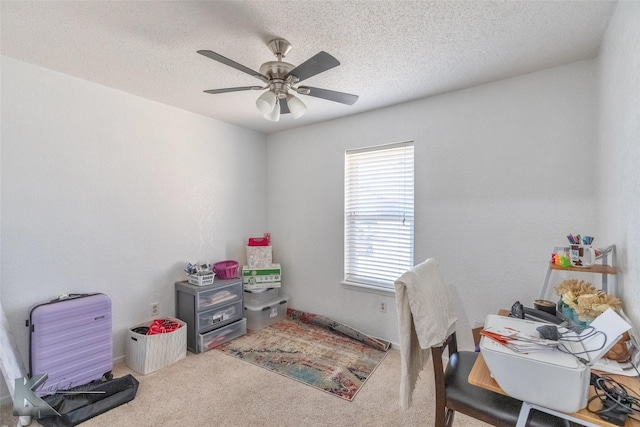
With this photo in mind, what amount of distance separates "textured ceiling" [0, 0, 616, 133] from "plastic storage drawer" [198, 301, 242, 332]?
2.12 m

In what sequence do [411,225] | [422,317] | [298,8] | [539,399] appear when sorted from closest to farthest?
[539,399]
[422,317]
[298,8]
[411,225]

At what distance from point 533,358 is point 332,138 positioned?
108 inches

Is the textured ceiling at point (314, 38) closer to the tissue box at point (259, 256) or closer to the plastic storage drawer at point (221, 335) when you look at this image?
the tissue box at point (259, 256)

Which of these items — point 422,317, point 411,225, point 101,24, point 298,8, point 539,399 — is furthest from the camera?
point 411,225

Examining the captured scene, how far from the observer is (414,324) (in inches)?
52.6

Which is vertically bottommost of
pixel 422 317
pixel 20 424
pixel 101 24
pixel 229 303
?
pixel 20 424

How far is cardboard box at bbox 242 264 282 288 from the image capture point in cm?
337

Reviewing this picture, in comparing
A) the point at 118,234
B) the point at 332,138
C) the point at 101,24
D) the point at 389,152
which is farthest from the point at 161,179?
the point at 389,152

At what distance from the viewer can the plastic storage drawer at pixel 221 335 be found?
2701 mm

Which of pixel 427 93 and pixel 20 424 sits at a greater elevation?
pixel 427 93

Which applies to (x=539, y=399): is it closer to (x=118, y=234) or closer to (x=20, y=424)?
(x=20, y=424)

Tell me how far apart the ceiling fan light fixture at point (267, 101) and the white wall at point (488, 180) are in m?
1.43

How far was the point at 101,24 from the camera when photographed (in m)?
1.60

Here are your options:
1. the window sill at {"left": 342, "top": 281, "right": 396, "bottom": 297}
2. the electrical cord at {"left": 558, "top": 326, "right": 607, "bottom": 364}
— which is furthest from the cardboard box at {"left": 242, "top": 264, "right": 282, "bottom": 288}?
the electrical cord at {"left": 558, "top": 326, "right": 607, "bottom": 364}
